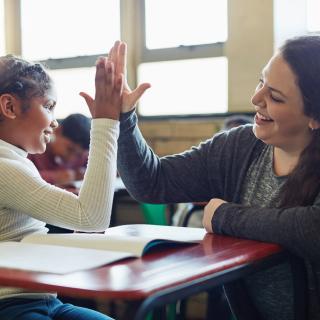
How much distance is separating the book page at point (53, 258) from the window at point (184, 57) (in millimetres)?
2742

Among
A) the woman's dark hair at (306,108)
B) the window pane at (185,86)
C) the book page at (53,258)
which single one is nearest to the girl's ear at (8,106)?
the book page at (53,258)

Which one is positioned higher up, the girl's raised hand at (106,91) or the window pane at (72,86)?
the girl's raised hand at (106,91)

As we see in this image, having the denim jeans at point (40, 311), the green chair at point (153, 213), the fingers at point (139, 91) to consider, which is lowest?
the green chair at point (153, 213)

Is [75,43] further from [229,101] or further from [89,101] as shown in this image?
[89,101]

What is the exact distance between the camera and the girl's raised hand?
1.42 meters

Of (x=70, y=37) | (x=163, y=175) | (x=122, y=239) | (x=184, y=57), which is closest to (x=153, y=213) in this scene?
(x=163, y=175)

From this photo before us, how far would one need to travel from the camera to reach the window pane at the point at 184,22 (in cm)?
397

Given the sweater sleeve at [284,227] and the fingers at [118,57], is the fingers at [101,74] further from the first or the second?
the sweater sleeve at [284,227]

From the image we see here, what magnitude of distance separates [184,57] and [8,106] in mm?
2726

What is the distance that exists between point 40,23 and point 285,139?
12.4ft

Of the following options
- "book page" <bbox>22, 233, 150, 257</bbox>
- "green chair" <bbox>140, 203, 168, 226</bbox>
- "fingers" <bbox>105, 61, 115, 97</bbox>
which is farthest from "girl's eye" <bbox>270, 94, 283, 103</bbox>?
"green chair" <bbox>140, 203, 168, 226</bbox>

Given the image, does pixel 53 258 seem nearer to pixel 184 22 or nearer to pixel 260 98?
pixel 260 98

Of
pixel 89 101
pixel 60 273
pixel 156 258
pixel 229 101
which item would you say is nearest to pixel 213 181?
pixel 89 101

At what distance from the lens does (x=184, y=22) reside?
4.11 metres
